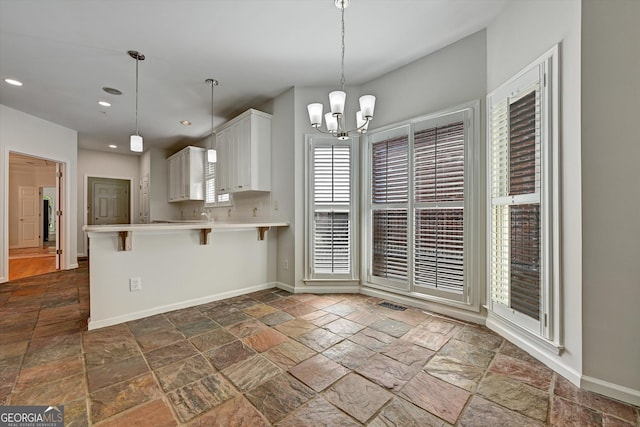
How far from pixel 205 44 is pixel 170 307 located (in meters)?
2.77

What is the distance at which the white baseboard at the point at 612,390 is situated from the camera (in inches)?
61.0

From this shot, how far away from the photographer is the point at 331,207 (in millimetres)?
3584

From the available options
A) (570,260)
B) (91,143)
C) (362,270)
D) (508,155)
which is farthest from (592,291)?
(91,143)

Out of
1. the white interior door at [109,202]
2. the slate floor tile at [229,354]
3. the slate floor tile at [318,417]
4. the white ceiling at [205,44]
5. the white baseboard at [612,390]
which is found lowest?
the slate floor tile at [229,354]

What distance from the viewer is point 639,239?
1534 mm

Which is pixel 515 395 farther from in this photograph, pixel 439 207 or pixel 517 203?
pixel 439 207

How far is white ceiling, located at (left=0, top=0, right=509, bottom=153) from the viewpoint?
2.27 m

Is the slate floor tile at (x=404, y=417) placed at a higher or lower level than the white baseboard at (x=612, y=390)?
lower

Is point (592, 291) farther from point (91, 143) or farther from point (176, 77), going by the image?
point (91, 143)

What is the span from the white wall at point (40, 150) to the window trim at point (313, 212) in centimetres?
472

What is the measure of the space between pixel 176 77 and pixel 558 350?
178 inches

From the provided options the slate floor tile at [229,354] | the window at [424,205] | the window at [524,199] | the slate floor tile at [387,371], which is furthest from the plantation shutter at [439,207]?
the slate floor tile at [229,354]

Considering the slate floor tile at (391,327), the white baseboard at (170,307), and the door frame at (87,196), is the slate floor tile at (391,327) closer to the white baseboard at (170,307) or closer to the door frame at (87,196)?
the white baseboard at (170,307)

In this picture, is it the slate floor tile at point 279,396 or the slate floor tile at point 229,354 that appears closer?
the slate floor tile at point 279,396
